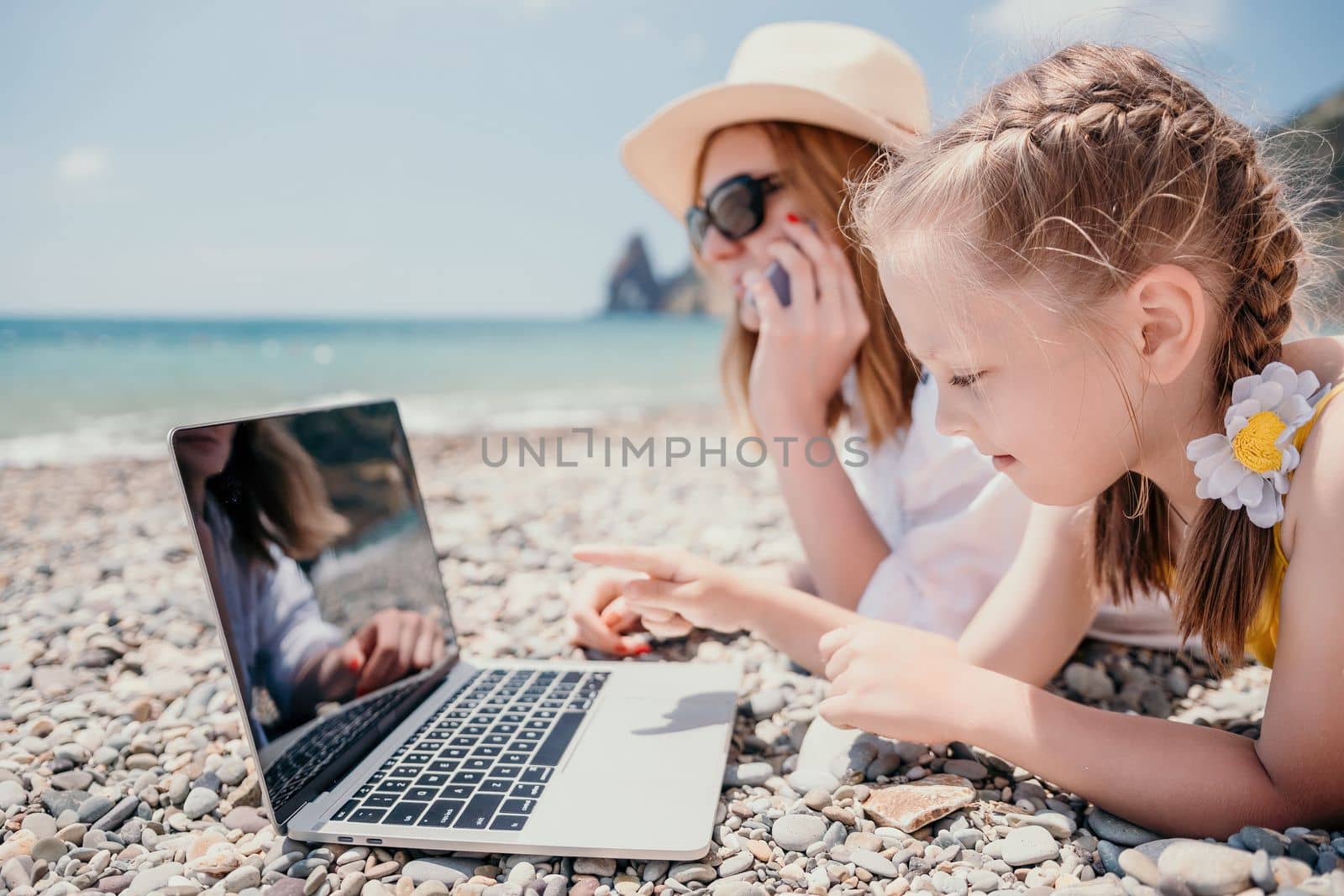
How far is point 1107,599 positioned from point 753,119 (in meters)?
1.84

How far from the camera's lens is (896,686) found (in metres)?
1.59

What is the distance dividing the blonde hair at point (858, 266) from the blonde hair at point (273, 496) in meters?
1.59

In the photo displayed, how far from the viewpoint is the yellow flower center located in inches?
52.3

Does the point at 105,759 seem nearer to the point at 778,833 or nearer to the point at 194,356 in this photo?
the point at 778,833

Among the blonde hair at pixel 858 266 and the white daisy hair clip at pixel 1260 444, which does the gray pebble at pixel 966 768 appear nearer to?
the white daisy hair clip at pixel 1260 444

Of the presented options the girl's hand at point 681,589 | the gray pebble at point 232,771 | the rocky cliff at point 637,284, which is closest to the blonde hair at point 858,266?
the girl's hand at point 681,589

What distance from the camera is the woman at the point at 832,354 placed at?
7.53 feet

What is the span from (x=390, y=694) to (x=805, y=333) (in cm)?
152

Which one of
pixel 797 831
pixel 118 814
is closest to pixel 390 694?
pixel 118 814

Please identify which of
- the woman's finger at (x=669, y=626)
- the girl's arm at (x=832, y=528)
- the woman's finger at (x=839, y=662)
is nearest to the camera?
the woman's finger at (x=839, y=662)

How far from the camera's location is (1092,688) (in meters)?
2.25

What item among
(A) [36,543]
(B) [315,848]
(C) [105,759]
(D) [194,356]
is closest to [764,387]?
(B) [315,848]

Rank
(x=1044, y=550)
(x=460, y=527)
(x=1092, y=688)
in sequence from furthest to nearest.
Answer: (x=460, y=527) < (x=1092, y=688) < (x=1044, y=550)

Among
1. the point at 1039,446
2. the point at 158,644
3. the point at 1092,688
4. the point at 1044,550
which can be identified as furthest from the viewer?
the point at 158,644
